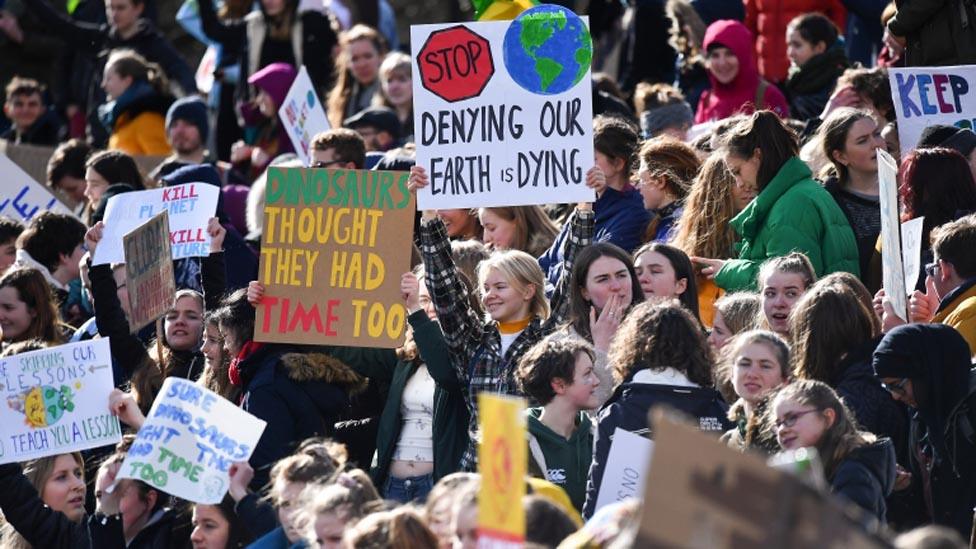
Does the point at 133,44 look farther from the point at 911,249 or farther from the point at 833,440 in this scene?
the point at 833,440

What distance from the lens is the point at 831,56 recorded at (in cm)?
1248

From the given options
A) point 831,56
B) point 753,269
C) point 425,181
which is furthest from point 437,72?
point 831,56

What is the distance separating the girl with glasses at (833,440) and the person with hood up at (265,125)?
7.72 meters

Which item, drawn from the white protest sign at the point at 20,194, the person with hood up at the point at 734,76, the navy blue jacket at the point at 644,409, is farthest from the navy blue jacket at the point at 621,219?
the white protest sign at the point at 20,194

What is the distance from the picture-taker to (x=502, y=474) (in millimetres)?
4965

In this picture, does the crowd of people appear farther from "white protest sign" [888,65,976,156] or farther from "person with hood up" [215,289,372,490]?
"white protest sign" [888,65,976,156]

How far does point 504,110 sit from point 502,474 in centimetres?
419

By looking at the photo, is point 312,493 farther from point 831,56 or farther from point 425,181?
point 831,56

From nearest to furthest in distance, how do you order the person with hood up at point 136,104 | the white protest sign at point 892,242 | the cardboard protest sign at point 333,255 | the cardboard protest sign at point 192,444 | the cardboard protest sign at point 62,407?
the cardboard protest sign at point 192,444 < the white protest sign at point 892,242 < the cardboard protest sign at point 62,407 < the cardboard protest sign at point 333,255 < the person with hood up at point 136,104

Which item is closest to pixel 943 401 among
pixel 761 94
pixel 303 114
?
pixel 761 94

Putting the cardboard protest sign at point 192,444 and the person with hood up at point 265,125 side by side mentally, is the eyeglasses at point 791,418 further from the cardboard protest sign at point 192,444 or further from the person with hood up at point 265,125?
the person with hood up at point 265,125

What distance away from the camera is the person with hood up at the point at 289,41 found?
15203 mm

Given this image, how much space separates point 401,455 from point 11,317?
2.59 m

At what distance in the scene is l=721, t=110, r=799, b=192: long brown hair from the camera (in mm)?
9148
